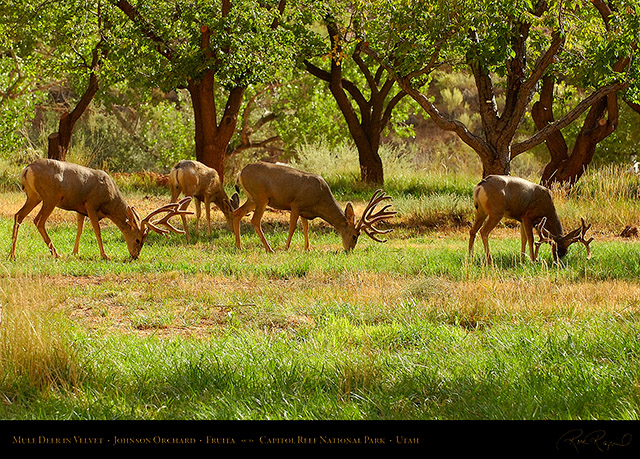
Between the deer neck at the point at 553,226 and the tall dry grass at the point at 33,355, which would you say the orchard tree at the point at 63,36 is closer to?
the deer neck at the point at 553,226

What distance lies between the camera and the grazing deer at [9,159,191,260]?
11188mm

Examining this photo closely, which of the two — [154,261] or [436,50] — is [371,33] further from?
[154,261]

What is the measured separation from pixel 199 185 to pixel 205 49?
4.98 m

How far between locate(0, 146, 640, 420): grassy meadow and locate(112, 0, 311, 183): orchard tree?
24.5 feet

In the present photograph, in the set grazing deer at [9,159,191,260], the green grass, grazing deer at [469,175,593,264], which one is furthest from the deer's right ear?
grazing deer at [469,175,593,264]

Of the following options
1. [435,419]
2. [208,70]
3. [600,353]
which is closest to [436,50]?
[208,70]

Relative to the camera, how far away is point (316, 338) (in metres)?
6.59

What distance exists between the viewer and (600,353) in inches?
227

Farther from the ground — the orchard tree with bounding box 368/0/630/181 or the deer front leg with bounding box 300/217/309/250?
the orchard tree with bounding box 368/0/630/181

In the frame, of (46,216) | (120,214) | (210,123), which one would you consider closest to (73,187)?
(46,216)

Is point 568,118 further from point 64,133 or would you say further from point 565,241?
point 64,133

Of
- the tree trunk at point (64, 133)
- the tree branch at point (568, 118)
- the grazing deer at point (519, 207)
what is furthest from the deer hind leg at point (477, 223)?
the tree trunk at point (64, 133)
